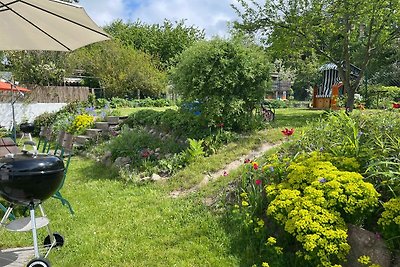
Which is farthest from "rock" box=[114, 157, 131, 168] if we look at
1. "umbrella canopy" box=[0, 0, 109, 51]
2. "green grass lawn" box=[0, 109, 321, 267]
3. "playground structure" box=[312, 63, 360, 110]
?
"playground structure" box=[312, 63, 360, 110]

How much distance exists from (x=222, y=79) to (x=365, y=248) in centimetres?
415

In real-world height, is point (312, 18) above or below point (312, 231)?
above

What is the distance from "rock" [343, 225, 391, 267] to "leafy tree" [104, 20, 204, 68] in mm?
27745

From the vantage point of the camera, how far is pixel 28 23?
3.96 metres

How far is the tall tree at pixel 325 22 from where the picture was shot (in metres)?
9.50

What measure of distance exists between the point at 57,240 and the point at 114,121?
6366 mm

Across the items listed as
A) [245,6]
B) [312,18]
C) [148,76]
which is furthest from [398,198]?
[148,76]

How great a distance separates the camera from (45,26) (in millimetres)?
3818

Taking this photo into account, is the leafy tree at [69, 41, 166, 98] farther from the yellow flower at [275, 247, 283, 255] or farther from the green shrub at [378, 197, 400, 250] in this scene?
the green shrub at [378, 197, 400, 250]

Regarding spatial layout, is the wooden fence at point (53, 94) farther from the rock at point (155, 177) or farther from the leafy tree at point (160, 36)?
the leafy tree at point (160, 36)

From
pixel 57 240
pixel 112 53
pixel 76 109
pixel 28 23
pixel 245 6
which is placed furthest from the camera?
pixel 112 53

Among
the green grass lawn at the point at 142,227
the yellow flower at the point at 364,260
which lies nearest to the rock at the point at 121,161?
the green grass lawn at the point at 142,227

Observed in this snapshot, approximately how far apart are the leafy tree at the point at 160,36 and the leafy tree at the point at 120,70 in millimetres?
7507

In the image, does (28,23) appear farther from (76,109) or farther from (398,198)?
(76,109)
